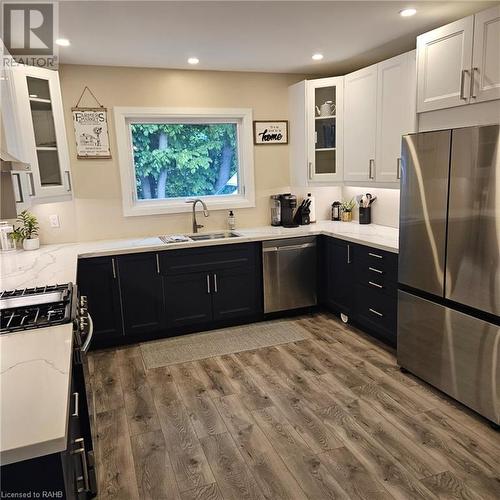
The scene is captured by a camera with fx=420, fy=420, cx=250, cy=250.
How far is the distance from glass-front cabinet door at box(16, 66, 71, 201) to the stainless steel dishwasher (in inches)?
74.5

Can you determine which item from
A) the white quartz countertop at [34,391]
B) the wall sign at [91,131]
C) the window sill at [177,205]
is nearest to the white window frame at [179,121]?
the window sill at [177,205]

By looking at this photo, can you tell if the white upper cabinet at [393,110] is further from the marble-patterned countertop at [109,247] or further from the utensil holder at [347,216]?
the utensil holder at [347,216]

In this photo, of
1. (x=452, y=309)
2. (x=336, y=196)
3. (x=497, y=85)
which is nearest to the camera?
(x=497, y=85)

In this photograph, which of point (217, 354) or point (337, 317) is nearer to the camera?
point (217, 354)

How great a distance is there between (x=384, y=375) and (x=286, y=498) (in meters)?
1.40

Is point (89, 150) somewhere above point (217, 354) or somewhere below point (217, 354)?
above

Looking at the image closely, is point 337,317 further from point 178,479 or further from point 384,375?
point 178,479

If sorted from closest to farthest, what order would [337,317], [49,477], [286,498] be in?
[49,477]
[286,498]
[337,317]

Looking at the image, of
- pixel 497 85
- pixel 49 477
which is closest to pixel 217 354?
pixel 49 477

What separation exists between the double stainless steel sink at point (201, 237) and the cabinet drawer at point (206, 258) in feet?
0.45

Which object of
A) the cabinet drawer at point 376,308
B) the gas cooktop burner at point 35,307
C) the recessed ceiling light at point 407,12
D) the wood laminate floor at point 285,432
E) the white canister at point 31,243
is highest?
the recessed ceiling light at point 407,12

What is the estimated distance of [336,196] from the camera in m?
4.84

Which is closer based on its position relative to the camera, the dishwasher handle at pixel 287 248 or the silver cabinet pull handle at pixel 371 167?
the silver cabinet pull handle at pixel 371 167

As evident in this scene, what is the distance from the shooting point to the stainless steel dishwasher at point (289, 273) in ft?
13.5
